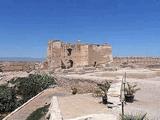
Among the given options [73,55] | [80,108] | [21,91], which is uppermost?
[73,55]

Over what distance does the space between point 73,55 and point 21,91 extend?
13510 millimetres

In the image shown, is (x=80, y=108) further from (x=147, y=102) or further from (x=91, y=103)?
(x=147, y=102)

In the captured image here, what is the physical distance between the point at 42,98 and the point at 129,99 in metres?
8.79

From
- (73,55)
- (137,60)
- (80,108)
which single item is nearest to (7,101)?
(80,108)

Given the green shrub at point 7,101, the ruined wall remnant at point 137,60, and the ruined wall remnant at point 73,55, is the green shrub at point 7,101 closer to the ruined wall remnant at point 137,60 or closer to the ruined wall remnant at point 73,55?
the ruined wall remnant at point 73,55

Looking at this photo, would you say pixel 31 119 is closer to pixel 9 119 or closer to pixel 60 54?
pixel 9 119

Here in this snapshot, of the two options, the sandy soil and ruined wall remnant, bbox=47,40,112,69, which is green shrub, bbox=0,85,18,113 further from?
ruined wall remnant, bbox=47,40,112,69

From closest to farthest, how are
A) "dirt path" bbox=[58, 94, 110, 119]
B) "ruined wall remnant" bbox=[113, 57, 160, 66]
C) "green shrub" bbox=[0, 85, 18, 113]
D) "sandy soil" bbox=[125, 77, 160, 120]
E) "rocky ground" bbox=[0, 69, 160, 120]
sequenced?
"dirt path" bbox=[58, 94, 110, 119] < "sandy soil" bbox=[125, 77, 160, 120] < "rocky ground" bbox=[0, 69, 160, 120] < "green shrub" bbox=[0, 85, 18, 113] < "ruined wall remnant" bbox=[113, 57, 160, 66]

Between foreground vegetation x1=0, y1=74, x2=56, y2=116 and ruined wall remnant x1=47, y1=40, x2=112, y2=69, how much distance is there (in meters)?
9.69

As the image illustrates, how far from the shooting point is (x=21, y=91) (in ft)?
103

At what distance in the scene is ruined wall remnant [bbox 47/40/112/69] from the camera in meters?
43.1

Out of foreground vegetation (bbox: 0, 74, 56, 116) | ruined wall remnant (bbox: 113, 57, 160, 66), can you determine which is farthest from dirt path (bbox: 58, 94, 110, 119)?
ruined wall remnant (bbox: 113, 57, 160, 66)

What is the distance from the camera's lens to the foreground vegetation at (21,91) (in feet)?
86.1

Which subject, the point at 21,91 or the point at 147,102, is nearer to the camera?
the point at 147,102
